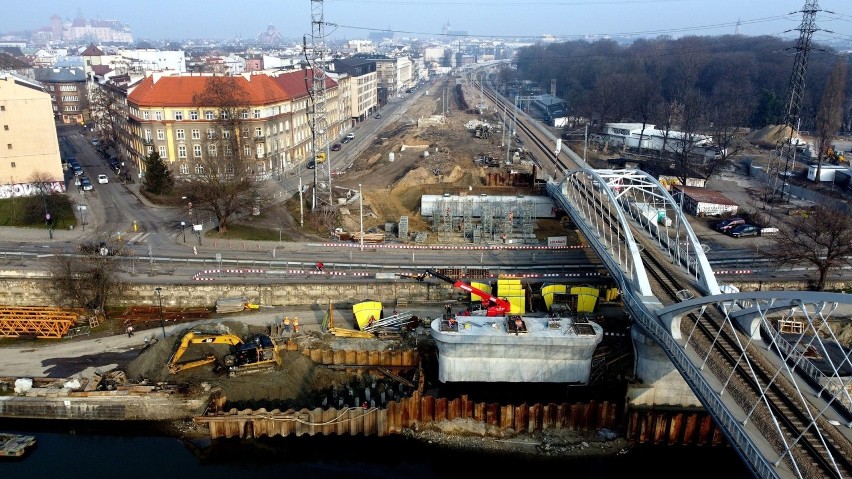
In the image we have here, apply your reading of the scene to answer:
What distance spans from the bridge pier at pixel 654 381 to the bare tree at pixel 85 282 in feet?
100

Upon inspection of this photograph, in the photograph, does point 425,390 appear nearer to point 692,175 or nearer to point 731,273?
point 731,273

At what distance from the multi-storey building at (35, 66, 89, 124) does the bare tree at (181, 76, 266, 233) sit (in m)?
60.5

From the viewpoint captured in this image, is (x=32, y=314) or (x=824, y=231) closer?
(x=32, y=314)

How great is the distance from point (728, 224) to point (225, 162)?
1700 inches

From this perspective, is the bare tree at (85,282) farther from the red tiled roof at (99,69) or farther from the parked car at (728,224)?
the red tiled roof at (99,69)

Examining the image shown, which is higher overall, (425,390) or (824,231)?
(824,231)

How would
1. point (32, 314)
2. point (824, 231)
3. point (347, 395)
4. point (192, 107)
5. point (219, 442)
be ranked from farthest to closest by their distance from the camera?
1. point (192, 107)
2. point (824, 231)
3. point (32, 314)
4. point (347, 395)
5. point (219, 442)

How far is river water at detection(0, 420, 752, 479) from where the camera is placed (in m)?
28.4

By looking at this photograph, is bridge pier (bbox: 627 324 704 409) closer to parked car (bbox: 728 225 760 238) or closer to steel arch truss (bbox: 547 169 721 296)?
steel arch truss (bbox: 547 169 721 296)

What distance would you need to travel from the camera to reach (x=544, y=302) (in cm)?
3922

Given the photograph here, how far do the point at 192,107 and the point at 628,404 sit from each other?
53.4 metres

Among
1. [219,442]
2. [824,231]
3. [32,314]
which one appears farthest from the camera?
[824,231]

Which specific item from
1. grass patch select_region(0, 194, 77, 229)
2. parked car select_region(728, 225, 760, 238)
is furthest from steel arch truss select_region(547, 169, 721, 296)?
grass patch select_region(0, 194, 77, 229)

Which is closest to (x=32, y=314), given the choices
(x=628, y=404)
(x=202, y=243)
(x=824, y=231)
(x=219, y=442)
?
(x=202, y=243)
